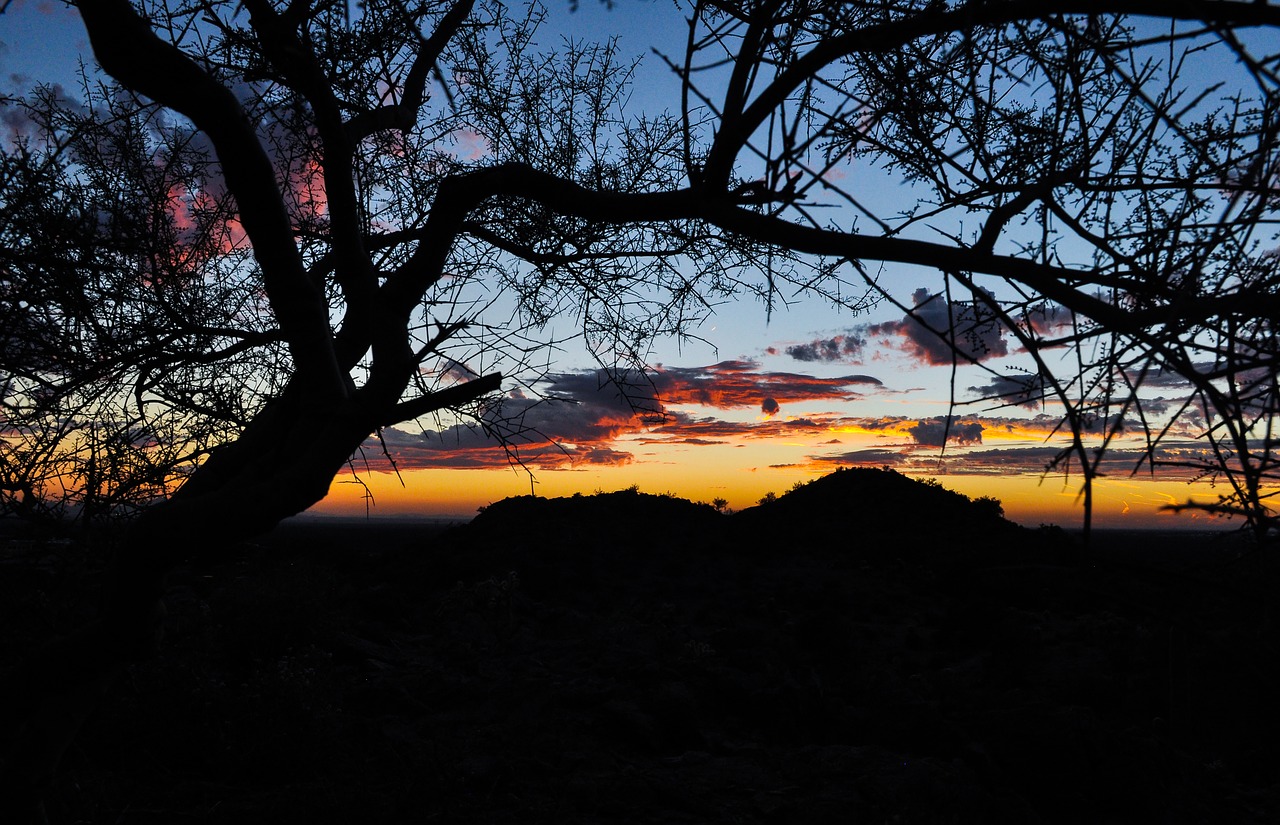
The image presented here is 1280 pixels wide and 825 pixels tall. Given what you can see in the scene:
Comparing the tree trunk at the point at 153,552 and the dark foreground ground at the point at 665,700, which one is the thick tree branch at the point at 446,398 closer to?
the tree trunk at the point at 153,552

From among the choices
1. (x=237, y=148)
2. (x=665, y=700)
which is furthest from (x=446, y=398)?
(x=665, y=700)

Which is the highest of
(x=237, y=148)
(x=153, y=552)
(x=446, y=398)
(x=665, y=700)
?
(x=237, y=148)

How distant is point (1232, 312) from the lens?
173cm

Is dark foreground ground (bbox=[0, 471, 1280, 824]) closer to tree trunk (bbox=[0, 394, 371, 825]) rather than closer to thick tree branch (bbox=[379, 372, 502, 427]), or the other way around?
tree trunk (bbox=[0, 394, 371, 825])

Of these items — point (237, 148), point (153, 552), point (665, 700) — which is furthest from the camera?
point (665, 700)

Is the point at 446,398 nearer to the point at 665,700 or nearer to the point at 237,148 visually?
the point at 237,148

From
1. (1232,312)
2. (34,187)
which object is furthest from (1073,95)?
(34,187)

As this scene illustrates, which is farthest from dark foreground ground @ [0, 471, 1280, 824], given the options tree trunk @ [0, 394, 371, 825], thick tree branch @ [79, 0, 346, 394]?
thick tree branch @ [79, 0, 346, 394]

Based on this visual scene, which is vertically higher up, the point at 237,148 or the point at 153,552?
the point at 237,148

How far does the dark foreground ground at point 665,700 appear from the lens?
19.1 ft

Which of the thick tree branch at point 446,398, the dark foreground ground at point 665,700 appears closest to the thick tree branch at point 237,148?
the thick tree branch at point 446,398

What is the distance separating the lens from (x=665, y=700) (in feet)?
26.7

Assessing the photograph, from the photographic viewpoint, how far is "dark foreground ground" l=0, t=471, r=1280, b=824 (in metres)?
5.82

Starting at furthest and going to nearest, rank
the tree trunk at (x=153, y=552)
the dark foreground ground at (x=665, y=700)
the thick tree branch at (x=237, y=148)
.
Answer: the dark foreground ground at (x=665, y=700) < the tree trunk at (x=153, y=552) < the thick tree branch at (x=237, y=148)
